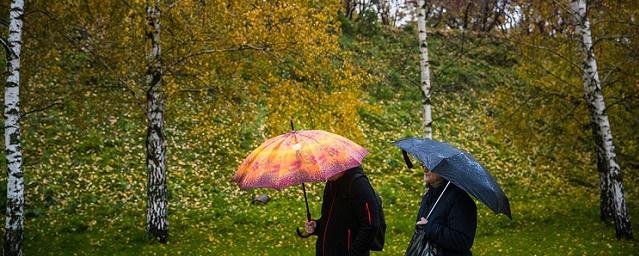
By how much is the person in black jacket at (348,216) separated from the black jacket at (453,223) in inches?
19.5

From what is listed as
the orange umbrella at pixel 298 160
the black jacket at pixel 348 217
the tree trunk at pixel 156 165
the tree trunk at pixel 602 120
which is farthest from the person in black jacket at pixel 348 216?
the tree trunk at pixel 602 120

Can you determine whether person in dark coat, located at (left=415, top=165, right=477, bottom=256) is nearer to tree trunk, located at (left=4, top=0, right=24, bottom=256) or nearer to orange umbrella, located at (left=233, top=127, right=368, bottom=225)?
orange umbrella, located at (left=233, top=127, right=368, bottom=225)

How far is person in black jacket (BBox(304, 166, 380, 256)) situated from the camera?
15.0 feet

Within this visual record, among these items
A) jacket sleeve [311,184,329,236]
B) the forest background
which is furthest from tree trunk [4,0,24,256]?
jacket sleeve [311,184,329,236]

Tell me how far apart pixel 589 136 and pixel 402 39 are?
56.7ft

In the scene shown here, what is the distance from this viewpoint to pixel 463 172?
4191mm

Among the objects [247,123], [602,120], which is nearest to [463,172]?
[602,120]

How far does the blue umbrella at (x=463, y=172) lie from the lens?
4105mm

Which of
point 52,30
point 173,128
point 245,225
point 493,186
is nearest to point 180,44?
point 52,30

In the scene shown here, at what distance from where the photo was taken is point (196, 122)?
1842 centimetres

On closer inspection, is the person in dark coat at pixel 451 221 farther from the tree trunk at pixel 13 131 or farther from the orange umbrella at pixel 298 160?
the tree trunk at pixel 13 131

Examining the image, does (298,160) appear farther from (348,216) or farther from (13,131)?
(13,131)

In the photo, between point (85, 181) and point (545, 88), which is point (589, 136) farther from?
point (85, 181)

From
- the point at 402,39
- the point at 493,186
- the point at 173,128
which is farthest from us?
the point at 402,39
